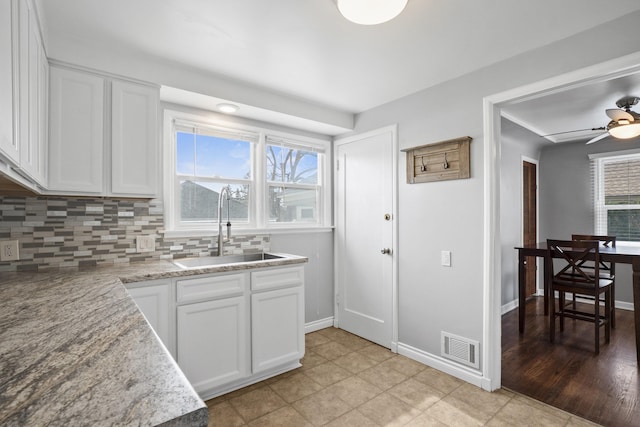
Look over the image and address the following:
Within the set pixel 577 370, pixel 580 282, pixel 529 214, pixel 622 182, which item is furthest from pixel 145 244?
pixel 622 182

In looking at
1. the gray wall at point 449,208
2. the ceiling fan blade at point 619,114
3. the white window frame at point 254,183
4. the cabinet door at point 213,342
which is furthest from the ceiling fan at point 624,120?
the cabinet door at point 213,342

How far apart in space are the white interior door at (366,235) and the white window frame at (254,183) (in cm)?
17

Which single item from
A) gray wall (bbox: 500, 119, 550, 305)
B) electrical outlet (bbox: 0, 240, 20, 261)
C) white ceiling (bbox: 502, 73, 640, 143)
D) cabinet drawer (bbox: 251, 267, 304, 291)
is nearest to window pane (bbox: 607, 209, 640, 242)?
white ceiling (bbox: 502, 73, 640, 143)

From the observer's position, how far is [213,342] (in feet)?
7.38

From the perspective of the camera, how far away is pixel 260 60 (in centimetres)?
230

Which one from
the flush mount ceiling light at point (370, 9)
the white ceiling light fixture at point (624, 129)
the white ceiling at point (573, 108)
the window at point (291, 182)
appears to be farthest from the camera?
the window at point (291, 182)

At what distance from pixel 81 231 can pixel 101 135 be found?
0.70 metres

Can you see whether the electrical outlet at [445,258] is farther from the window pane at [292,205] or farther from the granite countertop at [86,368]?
the granite countertop at [86,368]

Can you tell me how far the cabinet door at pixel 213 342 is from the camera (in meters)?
2.14

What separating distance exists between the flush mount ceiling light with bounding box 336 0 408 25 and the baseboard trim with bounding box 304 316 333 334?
113 inches

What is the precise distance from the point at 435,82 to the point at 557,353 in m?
2.69

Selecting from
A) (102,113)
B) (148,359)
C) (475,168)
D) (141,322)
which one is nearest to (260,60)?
(102,113)

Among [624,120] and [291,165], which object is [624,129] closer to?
[624,120]

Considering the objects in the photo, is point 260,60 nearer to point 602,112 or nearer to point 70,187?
point 70,187
